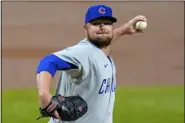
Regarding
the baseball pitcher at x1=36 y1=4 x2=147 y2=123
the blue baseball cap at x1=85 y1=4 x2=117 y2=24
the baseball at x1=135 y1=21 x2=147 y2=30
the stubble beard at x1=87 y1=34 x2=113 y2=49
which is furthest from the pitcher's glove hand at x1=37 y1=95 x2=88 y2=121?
the baseball at x1=135 y1=21 x2=147 y2=30

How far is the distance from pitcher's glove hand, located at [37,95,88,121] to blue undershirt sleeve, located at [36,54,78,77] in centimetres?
16

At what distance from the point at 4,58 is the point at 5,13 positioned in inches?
75.5

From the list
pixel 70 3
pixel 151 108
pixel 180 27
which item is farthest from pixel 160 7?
pixel 151 108

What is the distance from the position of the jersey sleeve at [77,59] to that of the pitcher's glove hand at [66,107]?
0.15m

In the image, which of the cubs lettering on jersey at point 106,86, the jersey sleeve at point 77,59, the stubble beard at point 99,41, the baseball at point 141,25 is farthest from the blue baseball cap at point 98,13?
the baseball at point 141,25

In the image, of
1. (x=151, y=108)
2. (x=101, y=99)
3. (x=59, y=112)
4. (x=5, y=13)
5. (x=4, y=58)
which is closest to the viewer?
(x=59, y=112)

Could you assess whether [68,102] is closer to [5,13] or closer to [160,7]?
[5,13]

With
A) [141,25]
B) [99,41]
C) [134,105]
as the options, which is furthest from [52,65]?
[134,105]

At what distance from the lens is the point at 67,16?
38.2 feet

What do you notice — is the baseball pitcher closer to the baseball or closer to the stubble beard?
the stubble beard

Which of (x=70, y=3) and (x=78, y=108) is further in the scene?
(x=70, y=3)

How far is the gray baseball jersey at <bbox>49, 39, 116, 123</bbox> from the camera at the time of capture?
10.2 feet

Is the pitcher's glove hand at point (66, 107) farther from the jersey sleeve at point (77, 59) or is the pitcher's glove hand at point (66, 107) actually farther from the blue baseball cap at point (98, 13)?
the blue baseball cap at point (98, 13)

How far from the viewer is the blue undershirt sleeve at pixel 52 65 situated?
9.03 feet
